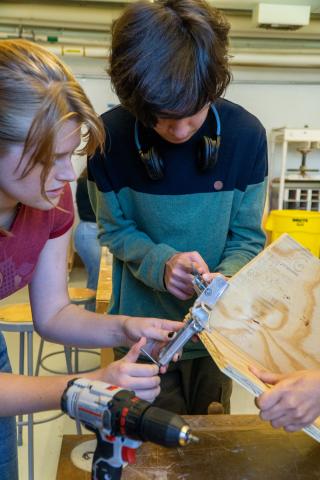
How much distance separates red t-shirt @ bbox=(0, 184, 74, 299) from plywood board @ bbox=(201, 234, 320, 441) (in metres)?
0.40

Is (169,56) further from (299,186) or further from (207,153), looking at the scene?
(299,186)

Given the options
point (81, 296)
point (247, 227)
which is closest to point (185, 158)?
point (247, 227)

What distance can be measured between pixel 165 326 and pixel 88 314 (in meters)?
0.20

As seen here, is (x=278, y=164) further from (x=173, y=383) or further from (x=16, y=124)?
(x=16, y=124)

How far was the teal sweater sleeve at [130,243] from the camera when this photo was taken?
110 cm

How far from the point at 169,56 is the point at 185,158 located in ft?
1.03

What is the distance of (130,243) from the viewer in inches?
46.4

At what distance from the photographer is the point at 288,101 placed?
4.93m

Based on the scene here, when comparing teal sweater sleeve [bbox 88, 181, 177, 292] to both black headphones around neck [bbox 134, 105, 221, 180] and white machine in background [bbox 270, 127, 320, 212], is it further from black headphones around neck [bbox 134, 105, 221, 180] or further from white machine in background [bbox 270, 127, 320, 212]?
white machine in background [bbox 270, 127, 320, 212]

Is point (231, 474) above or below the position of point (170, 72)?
below

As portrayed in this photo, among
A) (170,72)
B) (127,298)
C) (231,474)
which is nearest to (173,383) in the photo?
(127,298)

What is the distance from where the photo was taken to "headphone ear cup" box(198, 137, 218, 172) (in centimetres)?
112

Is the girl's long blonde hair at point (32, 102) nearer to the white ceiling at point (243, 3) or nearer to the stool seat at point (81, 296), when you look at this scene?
the stool seat at point (81, 296)

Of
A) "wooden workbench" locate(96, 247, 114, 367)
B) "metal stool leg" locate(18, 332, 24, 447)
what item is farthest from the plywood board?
"metal stool leg" locate(18, 332, 24, 447)
